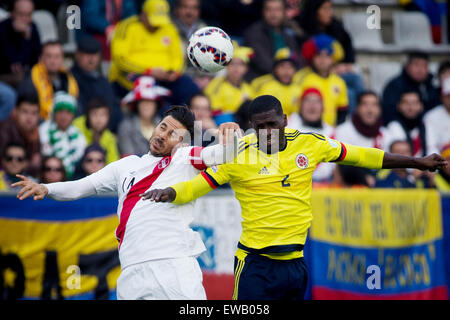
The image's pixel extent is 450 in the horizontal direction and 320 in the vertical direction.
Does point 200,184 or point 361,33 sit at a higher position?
point 361,33

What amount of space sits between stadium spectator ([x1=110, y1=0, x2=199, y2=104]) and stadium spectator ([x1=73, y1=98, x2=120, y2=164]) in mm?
931

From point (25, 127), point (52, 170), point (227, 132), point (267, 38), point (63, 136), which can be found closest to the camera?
point (227, 132)

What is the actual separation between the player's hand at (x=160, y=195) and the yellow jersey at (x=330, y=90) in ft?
21.6

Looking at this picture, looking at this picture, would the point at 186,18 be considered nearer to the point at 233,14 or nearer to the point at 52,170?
the point at 233,14

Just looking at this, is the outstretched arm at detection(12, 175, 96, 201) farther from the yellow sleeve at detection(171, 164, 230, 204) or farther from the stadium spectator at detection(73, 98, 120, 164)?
the stadium spectator at detection(73, 98, 120, 164)

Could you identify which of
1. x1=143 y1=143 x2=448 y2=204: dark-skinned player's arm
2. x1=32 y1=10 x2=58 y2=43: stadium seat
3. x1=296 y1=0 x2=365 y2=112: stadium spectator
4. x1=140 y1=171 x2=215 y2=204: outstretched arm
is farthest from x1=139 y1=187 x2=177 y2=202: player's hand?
x1=296 y1=0 x2=365 y2=112: stadium spectator

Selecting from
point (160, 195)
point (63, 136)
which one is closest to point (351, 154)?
point (160, 195)

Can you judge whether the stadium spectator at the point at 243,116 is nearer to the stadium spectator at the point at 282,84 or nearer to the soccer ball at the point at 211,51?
the stadium spectator at the point at 282,84

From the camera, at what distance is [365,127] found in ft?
38.3

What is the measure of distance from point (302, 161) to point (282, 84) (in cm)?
587

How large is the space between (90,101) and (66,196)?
15.3 feet

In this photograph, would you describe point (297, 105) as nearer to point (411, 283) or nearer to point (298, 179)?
point (411, 283)

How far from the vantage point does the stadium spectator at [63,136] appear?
10.2 m

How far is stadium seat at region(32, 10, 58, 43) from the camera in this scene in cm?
1214
